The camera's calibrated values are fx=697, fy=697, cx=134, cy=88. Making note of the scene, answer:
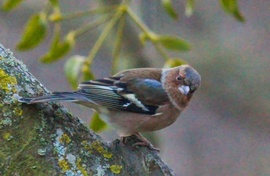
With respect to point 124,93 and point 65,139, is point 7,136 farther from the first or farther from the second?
point 124,93

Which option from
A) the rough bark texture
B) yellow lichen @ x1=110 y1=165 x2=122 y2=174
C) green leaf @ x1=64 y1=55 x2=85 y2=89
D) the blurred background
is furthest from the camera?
the blurred background

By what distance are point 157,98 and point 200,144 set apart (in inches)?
205

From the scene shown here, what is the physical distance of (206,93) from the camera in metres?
6.81

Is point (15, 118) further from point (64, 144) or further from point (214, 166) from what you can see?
point (214, 166)

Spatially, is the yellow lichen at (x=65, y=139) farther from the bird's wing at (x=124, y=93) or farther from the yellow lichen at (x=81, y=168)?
the bird's wing at (x=124, y=93)

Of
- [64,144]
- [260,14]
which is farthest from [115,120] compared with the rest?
[260,14]

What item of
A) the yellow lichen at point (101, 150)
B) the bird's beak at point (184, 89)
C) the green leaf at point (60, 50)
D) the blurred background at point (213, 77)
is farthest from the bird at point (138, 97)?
the blurred background at point (213, 77)

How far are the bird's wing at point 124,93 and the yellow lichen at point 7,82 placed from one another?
2.19 feet

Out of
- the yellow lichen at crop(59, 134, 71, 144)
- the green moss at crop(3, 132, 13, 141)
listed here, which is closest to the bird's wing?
the yellow lichen at crop(59, 134, 71, 144)

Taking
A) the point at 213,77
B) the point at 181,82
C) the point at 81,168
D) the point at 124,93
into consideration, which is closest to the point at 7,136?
the point at 81,168

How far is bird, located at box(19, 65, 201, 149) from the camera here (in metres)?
3.07

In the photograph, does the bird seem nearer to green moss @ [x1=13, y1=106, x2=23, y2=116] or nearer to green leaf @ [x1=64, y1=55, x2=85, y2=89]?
green leaf @ [x1=64, y1=55, x2=85, y2=89]

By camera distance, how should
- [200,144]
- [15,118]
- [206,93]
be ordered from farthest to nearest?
[200,144]
[206,93]
[15,118]

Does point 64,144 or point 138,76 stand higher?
point 138,76
